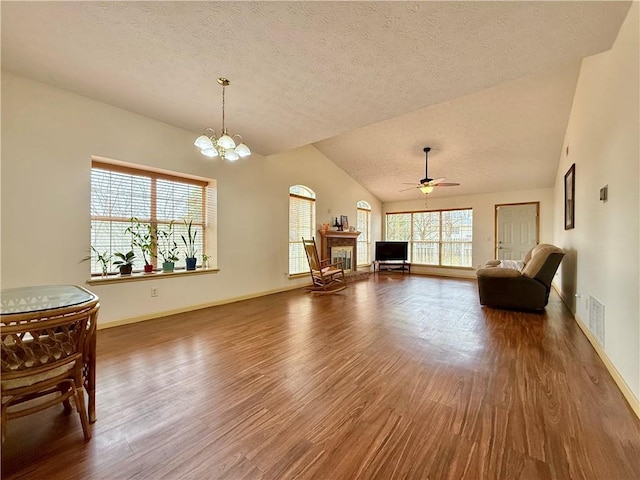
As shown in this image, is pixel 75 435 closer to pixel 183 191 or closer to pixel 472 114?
pixel 183 191

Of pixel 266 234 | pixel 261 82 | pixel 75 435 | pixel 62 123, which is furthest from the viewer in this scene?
pixel 266 234

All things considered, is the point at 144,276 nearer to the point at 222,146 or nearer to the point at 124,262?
the point at 124,262

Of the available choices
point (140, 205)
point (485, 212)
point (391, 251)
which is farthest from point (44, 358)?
point (485, 212)

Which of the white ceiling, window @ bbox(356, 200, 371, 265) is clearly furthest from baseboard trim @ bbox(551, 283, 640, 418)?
window @ bbox(356, 200, 371, 265)

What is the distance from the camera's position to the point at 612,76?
233cm

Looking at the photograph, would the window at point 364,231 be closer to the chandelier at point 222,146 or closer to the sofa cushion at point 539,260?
the sofa cushion at point 539,260

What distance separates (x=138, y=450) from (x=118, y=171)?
3380mm

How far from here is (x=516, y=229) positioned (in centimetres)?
718

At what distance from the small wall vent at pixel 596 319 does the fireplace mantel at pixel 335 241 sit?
15.0ft

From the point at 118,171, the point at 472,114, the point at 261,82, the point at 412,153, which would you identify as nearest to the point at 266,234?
the point at 118,171

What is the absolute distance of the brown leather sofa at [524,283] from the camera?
3.81 m

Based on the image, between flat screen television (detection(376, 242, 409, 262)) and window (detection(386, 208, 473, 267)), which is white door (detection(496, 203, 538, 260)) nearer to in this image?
window (detection(386, 208, 473, 267))

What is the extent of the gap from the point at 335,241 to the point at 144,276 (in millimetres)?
4240

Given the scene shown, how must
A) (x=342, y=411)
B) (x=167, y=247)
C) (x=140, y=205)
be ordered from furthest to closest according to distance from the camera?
(x=167, y=247) → (x=140, y=205) → (x=342, y=411)
